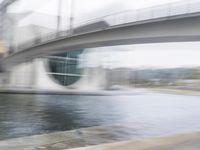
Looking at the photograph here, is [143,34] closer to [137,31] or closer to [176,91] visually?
[137,31]

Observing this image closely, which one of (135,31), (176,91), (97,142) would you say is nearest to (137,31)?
(135,31)

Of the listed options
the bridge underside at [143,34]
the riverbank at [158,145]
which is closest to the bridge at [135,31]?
the bridge underside at [143,34]

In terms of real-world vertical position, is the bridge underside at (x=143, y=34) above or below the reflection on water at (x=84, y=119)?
above

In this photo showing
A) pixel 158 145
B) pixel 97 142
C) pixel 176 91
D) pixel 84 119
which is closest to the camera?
pixel 158 145

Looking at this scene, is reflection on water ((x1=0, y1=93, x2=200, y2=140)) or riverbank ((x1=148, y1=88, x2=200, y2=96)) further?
riverbank ((x1=148, y1=88, x2=200, y2=96))

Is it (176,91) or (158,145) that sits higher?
(158,145)

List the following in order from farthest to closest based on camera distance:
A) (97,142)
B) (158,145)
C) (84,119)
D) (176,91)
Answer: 1. (176,91)
2. (84,119)
3. (97,142)
4. (158,145)

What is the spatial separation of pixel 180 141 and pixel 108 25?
17.4 metres

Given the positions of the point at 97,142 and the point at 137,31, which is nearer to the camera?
the point at 97,142

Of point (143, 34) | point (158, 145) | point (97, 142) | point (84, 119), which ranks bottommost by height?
point (84, 119)

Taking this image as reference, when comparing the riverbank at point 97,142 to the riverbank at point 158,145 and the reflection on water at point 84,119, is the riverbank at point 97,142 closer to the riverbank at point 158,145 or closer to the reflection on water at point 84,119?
the riverbank at point 158,145

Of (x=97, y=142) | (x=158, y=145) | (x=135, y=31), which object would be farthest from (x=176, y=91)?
(x=158, y=145)

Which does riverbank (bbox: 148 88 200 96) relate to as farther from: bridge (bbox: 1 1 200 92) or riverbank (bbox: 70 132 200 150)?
riverbank (bbox: 70 132 200 150)

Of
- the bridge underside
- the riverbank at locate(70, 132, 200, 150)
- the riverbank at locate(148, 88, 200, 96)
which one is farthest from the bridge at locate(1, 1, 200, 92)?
the riverbank at locate(148, 88, 200, 96)
